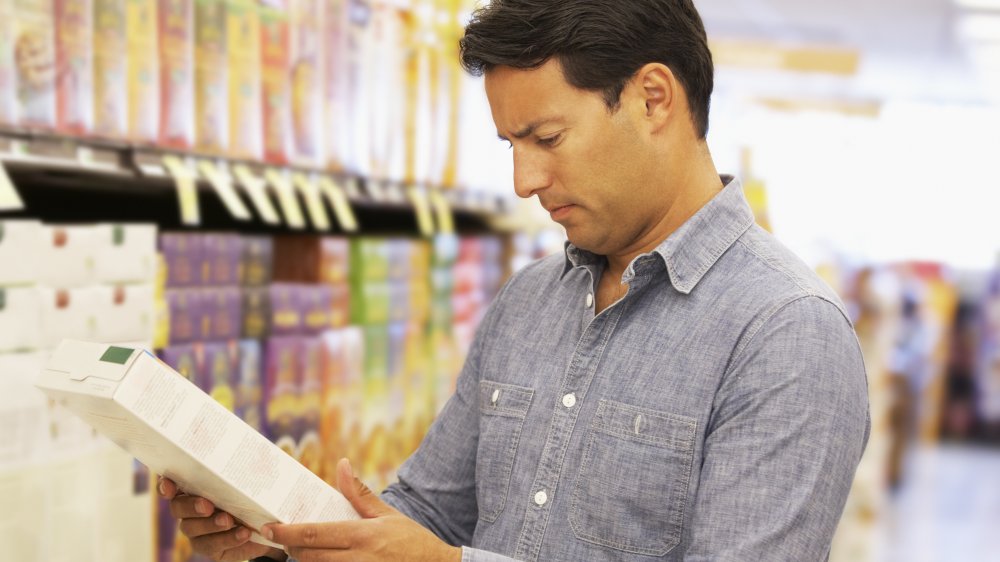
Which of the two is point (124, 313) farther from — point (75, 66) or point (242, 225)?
point (242, 225)

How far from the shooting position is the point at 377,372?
2.76m

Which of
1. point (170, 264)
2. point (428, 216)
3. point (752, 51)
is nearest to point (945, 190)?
point (752, 51)

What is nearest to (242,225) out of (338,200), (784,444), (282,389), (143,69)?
(338,200)

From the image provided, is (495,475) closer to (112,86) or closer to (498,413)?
(498,413)

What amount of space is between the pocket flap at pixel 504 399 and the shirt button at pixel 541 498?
132 mm

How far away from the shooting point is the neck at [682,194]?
1.51m

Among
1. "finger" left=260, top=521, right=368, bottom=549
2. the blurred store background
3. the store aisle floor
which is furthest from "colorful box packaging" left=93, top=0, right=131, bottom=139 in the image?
Answer: the store aisle floor

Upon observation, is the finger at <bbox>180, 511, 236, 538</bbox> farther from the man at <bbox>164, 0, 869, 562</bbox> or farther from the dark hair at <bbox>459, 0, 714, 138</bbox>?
the dark hair at <bbox>459, 0, 714, 138</bbox>

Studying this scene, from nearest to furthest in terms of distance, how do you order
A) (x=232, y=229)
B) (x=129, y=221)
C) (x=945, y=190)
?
1. (x=129, y=221)
2. (x=232, y=229)
3. (x=945, y=190)

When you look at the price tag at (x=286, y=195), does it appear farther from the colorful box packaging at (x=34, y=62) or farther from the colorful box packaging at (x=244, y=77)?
the colorful box packaging at (x=34, y=62)

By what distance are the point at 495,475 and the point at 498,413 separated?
9 centimetres

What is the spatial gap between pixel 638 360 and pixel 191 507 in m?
0.63

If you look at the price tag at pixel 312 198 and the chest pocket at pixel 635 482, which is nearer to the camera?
the chest pocket at pixel 635 482

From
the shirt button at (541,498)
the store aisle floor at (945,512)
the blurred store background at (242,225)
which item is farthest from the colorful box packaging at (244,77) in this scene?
the store aisle floor at (945,512)
